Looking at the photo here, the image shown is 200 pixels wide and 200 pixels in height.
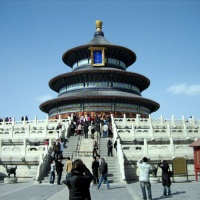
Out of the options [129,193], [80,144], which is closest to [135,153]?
[80,144]

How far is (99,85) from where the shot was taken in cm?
4362

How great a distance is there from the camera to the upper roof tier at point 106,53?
46.3 meters

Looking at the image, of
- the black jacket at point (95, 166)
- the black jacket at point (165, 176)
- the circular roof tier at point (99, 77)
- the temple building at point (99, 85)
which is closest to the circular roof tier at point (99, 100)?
the temple building at point (99, 85)

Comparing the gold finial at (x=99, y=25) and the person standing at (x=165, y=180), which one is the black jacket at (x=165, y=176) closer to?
the person standing at (x=165, y=180)

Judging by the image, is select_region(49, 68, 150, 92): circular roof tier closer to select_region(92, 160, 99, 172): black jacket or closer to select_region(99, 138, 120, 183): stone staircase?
select_region(99, 138, 120, 183): stone staircase

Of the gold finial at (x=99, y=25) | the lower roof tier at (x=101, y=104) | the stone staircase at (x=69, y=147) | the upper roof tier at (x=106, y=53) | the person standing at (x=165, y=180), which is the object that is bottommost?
the person standing at (x=165, y=180)

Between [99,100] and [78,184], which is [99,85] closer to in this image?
[99,100]

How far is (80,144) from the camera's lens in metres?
22.4

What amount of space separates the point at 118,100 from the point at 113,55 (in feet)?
31.0

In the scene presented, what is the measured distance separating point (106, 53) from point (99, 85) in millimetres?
5945

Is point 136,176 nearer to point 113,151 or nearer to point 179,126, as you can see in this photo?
point 113,151

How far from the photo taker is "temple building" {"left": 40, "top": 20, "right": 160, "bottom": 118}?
41.0 m

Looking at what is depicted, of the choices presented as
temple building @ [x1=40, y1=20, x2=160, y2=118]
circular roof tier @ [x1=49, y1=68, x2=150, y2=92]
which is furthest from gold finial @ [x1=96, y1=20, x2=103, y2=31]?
circular roof tier @ [x1=49, y1=68, x2=150, y2=92]

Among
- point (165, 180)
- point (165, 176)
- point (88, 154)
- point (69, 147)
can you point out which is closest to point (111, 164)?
point (88, 154)
